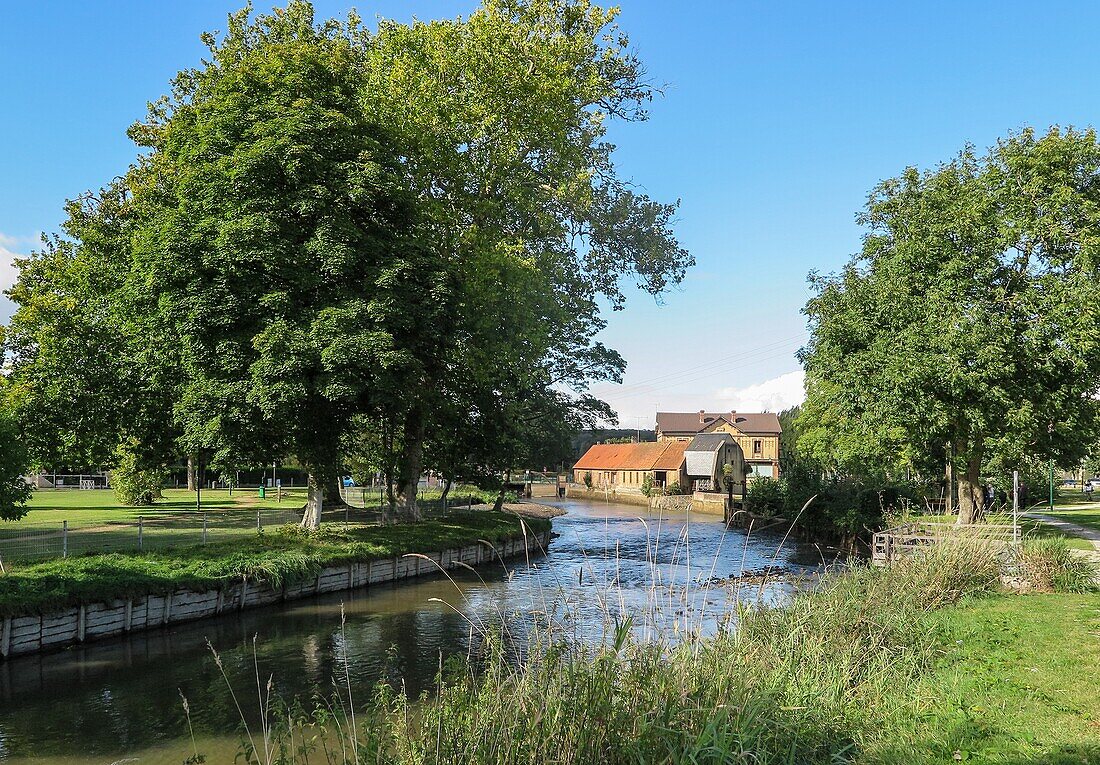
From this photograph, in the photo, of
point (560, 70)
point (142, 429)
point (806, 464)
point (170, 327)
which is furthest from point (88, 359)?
point (806, 464)

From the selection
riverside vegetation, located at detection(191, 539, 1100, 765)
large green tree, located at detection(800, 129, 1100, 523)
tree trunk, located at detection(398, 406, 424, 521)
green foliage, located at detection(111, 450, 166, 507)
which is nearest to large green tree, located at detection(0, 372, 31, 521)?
riverside vegetation, located at detection(191, 539, 1100, 765)

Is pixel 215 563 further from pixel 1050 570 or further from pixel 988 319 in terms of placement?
pixel 988 319

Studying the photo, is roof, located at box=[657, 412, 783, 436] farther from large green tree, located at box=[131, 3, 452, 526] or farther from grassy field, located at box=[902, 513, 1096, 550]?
large green tree, located at box=[131, 3, 452, 526]

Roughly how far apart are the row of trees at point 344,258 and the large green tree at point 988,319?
9683 millimetres

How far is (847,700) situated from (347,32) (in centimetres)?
2951

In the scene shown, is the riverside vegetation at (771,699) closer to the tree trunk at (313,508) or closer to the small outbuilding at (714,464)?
the tree trunk at (313,508)

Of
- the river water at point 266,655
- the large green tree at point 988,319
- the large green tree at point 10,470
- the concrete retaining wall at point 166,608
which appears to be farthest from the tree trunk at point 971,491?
the large green tree at point 10,470

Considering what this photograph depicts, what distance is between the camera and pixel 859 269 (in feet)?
106

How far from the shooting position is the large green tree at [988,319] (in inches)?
905

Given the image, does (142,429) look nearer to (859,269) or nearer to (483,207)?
(483,207)

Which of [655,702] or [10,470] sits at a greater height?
[10,470]

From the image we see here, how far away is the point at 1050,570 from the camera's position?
15570mm

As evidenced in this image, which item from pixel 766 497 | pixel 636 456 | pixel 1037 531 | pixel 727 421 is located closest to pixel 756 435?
pixel 727 421

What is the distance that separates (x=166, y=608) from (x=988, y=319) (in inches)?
919
